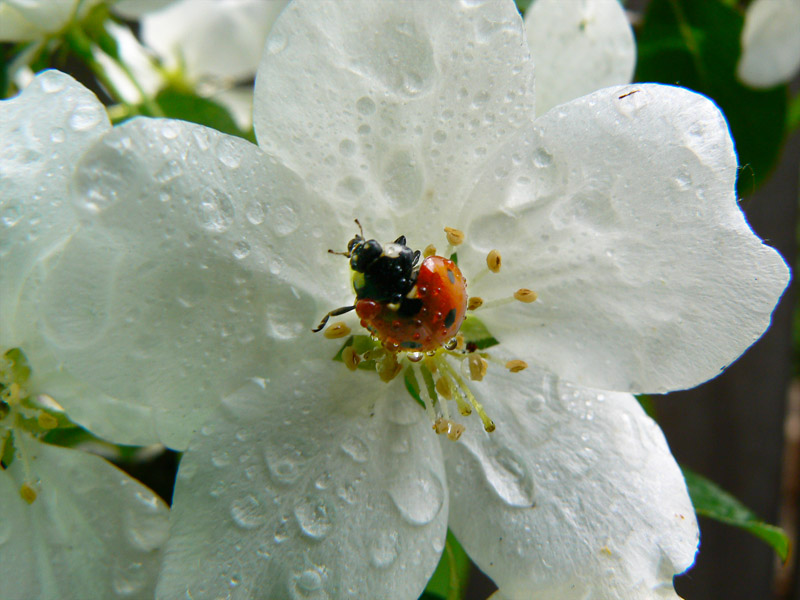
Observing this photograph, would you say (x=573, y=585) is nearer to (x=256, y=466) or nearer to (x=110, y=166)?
(x=256, y=466)

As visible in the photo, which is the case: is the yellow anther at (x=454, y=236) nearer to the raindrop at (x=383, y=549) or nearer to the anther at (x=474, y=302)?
the anther at (x=474, y=302)

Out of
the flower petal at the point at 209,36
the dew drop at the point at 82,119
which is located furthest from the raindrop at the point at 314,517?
the flower petal at the point at 209,36

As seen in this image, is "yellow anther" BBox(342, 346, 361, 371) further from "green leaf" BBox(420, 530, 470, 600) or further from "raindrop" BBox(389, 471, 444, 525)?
"green leaf" BBox(420, 530, 470, 600)

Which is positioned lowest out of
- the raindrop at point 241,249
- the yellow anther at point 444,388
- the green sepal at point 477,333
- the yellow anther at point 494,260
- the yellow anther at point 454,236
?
the yellow anther at point 444,388

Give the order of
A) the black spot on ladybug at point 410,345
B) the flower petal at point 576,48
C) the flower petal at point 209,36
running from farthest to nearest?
the flower petal at point 209,36
the flower petal at point 576,48
the black spot on ladybug at point 410,345

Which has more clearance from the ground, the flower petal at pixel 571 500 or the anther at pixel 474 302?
the anther at pixel 474 302

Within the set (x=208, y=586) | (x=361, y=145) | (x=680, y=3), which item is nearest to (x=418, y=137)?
(x=361, y=145)

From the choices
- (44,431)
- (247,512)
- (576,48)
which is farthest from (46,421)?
(576,48)

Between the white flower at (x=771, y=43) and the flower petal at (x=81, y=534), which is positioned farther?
the white flower at (x=771, y=43)

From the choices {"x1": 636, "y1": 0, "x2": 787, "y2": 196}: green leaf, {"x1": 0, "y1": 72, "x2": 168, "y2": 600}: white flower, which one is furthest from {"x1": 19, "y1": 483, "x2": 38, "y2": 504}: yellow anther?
{"x1": 636, "y1": 0, "x2": 787, "y2": 196}: green leaf
